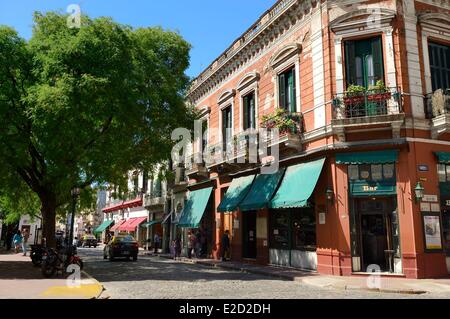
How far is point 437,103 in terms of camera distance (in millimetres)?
15266

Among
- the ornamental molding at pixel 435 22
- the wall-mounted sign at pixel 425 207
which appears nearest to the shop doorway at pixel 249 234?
the wall-mounted sign at pixel 425 207

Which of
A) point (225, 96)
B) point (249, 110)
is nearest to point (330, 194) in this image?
point (249, 110)

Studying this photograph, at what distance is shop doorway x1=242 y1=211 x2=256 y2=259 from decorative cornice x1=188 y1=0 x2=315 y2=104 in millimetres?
7990

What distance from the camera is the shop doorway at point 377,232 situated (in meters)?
15.0

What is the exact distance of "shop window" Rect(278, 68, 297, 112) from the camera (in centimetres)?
1891

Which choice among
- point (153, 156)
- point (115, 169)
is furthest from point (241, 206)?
point (115, 169)

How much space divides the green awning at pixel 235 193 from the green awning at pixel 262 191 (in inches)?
20.6

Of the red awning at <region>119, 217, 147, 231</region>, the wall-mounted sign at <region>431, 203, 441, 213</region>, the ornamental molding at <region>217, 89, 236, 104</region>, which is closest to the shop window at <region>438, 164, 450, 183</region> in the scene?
the wall-mounted sign at <region>431, 203, 441, 213</region>

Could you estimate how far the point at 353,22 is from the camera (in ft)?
53.6

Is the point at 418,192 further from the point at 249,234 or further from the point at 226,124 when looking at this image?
the point at 226,124

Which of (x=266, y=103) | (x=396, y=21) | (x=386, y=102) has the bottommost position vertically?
(x=386, y=102)

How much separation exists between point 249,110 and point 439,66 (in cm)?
923

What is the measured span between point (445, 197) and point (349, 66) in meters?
5.88

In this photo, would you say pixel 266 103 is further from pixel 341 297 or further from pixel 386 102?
pixel 341 297
